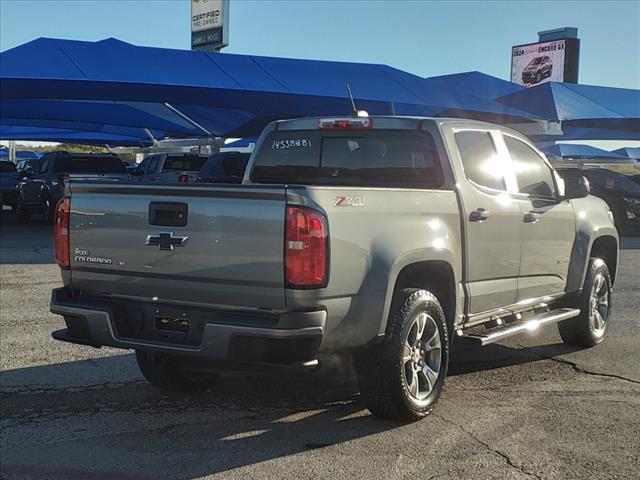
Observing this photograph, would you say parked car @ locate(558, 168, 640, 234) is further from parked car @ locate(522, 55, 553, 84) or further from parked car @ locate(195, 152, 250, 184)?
parked car @ locate(522, 55, 553, 84)

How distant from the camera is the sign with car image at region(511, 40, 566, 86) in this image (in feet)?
195

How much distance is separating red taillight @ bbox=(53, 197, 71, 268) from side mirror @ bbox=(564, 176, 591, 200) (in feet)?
13.3

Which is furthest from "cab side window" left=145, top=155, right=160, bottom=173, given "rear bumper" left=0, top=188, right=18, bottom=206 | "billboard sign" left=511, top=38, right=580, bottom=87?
"billboard sign" left=511, top=38, right=580, bottom=87

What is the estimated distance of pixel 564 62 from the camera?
59219mm

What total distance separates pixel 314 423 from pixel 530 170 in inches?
117

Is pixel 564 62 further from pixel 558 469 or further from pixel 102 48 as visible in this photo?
pixel 558 469

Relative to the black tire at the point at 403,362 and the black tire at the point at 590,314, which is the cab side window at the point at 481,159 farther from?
the black tire at the point at 590,314

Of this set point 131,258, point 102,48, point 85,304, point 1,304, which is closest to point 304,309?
point 131,258

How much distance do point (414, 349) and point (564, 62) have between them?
59.8 meters

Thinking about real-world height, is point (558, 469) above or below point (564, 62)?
below

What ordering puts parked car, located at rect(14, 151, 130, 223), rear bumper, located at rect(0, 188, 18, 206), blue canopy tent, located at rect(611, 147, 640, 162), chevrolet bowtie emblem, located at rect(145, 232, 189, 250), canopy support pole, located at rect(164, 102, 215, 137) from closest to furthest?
1. chevrolet bowtie emblem, located at rect(145, 232, 189, 250)
2. parked car, located at rect(14, 151, 130, 223)
3. rear bumper, located at rect(0, 188, 18, 206)
4. canopy support pole, located at rect(164, 102, 215, 137)
5. blue canopy tent, located at rect(611, 147, 640, 162)

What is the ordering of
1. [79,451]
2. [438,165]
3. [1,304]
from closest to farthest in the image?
[79,451] → [438,165] → [1,304]

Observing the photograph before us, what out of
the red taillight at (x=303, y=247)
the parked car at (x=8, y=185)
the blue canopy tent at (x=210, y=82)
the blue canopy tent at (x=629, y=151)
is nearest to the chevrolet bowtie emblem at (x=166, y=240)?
the red taillight at (x=303, y=247)

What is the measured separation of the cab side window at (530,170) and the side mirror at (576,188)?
0.12 metres
